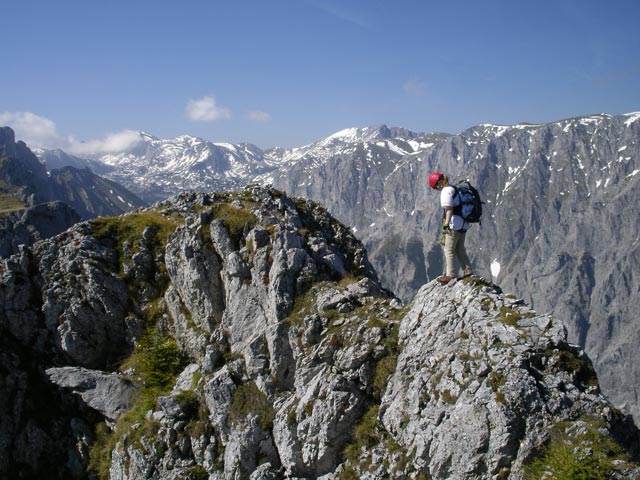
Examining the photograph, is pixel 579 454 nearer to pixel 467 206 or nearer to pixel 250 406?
pixel 467 206

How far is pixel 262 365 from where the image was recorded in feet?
96.4


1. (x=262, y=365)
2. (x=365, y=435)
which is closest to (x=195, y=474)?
(x=262, y=365)

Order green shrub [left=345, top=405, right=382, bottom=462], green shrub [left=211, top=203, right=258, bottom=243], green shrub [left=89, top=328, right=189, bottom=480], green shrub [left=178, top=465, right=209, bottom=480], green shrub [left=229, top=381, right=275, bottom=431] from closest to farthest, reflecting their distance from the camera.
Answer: green shrub [left=345, top=405, right=382, bottom=462]
green shrub [left=178, top=465, right=209, bottom=480]
green shrub [left=229, top=381, right=275, bottom=431]
green shrub [left=89, top=328, right=189, bottom=480]
green shrub [left=211, top=203, right=258, bottom=243]

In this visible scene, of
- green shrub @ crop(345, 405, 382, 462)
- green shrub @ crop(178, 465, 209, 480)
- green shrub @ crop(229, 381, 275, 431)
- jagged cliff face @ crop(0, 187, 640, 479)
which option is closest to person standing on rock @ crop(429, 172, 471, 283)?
jagged cliff face @ crop(0, 187, 640, 479)

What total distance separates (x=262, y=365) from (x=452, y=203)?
579 inches

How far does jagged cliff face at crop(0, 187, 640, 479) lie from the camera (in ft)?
63.7

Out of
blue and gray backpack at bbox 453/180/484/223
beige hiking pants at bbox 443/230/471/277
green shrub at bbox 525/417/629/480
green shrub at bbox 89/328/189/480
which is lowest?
green shrub at bbox 89/328/189/480

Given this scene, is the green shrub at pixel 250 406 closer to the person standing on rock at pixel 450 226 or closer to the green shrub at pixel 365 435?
the green shrub at pixel 365 435

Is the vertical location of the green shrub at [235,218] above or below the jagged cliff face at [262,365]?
above

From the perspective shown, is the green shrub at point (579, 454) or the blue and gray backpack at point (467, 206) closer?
the green shrub at point (579, 454)

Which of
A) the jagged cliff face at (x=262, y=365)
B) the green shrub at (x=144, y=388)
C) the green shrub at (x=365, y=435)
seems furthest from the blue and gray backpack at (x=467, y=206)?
the green shrub at (x=144, y=388)

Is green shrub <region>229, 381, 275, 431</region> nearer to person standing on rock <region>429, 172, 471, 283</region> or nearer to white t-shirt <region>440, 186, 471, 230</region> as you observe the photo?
person standing on rock <region>429, 172, 471, 283</region>

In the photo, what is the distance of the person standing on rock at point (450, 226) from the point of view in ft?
74.2

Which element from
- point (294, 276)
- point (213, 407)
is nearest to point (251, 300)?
point (294, 276)
